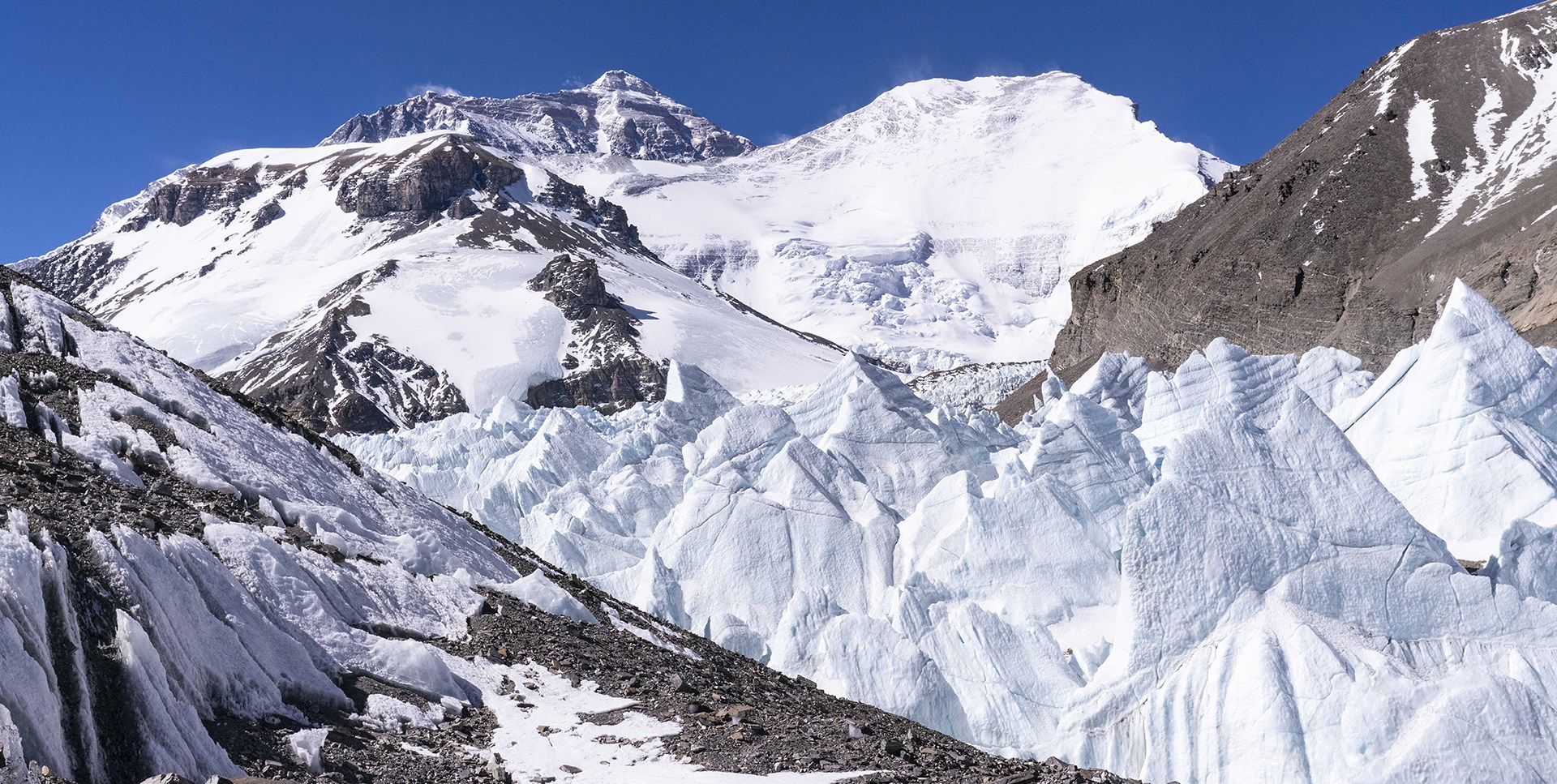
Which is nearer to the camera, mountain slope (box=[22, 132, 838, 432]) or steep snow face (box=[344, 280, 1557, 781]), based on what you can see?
steep snow face (box=[344, 280, 1557, 781])

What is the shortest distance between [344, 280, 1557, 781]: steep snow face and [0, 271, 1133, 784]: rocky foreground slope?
5218mm

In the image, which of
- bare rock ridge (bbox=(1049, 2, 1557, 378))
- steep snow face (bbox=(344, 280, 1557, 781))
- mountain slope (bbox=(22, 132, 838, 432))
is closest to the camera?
steep snow face (bbox=(344, 280, 1557, 781))

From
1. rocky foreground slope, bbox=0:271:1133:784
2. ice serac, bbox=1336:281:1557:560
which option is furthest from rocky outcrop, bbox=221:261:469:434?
ice serac, bbox=1336:281:1557:560

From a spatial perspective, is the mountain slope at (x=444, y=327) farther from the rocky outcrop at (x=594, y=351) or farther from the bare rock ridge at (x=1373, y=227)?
the bare rock ridge at (x=1373, y=227)

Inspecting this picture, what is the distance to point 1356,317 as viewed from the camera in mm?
65625

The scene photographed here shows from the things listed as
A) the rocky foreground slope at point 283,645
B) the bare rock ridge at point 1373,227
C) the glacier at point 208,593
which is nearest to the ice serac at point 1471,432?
the rocky foreground slope at point 283,645

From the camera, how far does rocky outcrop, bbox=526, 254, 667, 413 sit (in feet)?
475

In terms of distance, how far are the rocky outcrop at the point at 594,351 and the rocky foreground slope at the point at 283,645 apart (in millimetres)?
120031

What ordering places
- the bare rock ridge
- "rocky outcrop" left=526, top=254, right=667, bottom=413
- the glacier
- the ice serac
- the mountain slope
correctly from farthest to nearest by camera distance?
"rocky outcrop" left=526, top=254, right=667, bottom=413 < the mountain slope < the bare rock ridge < the ice serac < the glacier

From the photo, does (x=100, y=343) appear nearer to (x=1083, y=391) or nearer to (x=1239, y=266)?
(x=1083, y=391)

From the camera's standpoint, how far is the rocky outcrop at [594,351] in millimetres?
144750

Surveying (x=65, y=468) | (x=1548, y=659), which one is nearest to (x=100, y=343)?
(x=65, y=468)

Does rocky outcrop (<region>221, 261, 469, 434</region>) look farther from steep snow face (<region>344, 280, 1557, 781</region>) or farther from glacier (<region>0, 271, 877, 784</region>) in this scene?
glacier (<region>0, 271, 877, 784</region>)

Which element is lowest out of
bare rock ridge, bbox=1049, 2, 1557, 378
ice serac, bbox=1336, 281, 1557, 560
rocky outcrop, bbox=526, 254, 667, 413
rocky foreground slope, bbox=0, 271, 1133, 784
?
rocky foreground slope, bbox=0, 271, 1133, 784
